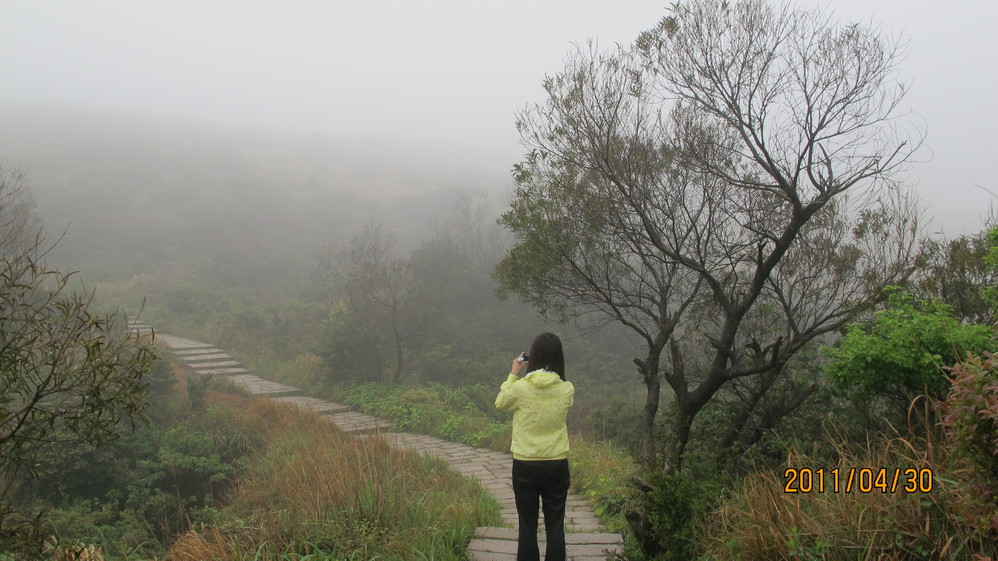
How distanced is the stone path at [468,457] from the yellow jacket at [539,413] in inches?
37.6

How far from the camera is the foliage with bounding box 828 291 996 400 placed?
375 centimetres

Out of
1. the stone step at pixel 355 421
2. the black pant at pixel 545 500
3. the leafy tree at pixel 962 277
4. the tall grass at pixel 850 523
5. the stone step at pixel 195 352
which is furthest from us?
the stone step at pixel 195 352

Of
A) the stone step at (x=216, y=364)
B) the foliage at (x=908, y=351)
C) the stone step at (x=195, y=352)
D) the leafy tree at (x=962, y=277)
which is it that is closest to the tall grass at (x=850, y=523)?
the foliage at (x=908, y=351)

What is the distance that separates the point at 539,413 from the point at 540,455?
Result: 25cm

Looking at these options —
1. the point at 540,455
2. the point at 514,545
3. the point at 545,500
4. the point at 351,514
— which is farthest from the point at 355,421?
the point at 540,455

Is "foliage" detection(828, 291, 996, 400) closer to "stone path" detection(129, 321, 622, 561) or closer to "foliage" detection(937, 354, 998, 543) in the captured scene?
"foliage" detection(937, 354, 998, 543)

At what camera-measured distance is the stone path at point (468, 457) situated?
14.3ft

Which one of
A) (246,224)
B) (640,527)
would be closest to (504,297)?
(640,527)

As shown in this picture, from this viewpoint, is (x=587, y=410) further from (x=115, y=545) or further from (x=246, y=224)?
(x=246, y=224)

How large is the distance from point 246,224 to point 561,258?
27942 millimetres

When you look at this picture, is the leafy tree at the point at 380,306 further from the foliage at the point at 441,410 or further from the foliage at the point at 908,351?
the foliage at the point at 908,351

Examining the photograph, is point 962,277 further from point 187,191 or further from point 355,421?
point 187,191

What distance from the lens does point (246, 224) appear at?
30.8 meters
